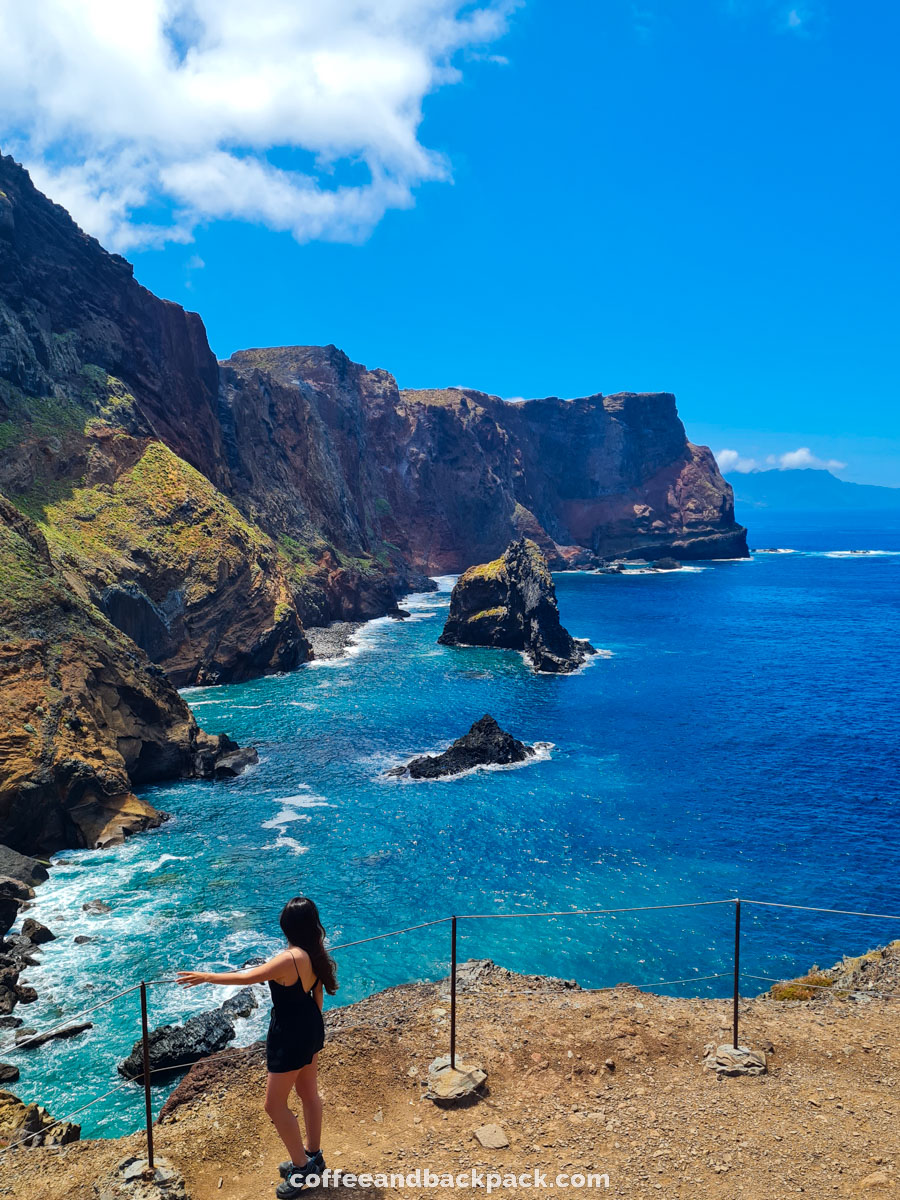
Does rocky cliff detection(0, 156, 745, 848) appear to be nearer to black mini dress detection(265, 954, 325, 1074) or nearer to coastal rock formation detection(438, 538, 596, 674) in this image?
coastal rock formation detection(438, 538, 596, 674)

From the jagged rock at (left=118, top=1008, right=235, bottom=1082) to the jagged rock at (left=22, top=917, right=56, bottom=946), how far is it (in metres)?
7.88

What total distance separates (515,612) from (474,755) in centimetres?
4089

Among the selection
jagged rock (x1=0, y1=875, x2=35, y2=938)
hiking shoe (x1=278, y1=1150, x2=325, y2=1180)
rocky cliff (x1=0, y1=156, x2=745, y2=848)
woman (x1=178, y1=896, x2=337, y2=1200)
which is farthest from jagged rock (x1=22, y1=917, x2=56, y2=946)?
woman (x1=178, y1=896, x2=337, y2=1200)

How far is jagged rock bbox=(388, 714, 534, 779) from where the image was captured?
50.5m

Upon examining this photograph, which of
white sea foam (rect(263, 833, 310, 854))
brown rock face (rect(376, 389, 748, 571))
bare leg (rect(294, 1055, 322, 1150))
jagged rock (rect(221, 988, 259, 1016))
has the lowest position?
jagged rock (rect(221, 988, 259, 1016))

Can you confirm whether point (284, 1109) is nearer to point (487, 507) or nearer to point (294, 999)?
point (294, 999)

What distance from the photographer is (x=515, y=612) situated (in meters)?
91.9

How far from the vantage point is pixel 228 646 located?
74438mm

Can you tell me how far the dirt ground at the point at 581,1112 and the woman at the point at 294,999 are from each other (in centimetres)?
189

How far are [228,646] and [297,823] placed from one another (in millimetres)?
34992

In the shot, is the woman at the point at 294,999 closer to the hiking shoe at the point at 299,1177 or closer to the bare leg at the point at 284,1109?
the bare leg at the point at 284,1109

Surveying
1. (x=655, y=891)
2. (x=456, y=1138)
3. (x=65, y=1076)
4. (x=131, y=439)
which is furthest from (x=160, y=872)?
(x=131, y=439)

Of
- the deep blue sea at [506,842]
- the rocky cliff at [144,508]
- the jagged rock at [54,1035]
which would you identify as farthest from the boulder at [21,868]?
the jagged rock at [54,1035]

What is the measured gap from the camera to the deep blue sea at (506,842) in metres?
29.5
